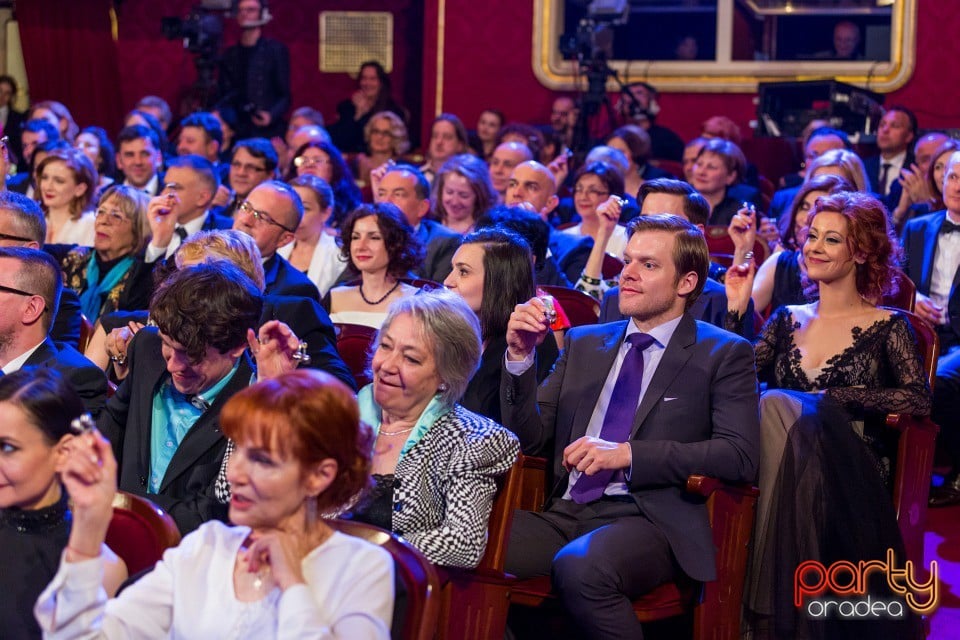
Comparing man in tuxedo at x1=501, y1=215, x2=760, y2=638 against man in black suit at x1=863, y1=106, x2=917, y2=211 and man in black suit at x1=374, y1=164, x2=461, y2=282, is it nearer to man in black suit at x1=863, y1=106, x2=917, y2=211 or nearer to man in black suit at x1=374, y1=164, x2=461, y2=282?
man in black suit at x1=374, y1=164, x2=461, y2=282

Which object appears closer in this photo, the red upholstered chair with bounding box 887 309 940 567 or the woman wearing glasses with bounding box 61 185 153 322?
the red upholstered chair with bounding box 887 309 940 567

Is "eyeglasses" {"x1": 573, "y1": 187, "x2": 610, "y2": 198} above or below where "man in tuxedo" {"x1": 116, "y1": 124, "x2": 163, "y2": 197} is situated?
below

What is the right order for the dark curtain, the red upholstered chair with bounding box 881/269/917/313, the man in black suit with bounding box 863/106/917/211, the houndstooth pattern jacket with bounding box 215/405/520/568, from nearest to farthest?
1. the houndstooth pattern jacket with bounding box 215/405/520/568
2. the red upholstered chair with bounding box 881/269/917/313
3. the man in black suit with bounding box 863/106/917/211
4. the dark curtain

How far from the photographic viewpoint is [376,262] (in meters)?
4.69

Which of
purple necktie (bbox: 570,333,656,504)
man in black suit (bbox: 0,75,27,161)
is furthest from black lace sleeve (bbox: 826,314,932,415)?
man in black suit (bbox: 0,75,27,161)

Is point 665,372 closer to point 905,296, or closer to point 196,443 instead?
point 196,443

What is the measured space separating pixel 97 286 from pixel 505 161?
274 cm

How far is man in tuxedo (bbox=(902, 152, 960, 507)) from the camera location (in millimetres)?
4664

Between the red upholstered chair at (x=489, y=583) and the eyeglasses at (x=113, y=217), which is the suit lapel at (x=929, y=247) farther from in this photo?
the eyeglasses at (x=113, y=217)

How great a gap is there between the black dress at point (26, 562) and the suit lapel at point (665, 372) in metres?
1.47

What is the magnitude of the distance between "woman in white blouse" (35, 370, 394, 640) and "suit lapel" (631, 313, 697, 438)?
1.25 meters

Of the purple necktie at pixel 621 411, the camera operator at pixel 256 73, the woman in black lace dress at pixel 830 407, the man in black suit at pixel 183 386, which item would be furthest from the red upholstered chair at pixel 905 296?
the camera operator at pixel 256 73

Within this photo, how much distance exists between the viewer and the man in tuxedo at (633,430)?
2.89m

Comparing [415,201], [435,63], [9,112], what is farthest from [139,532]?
[435,63]
